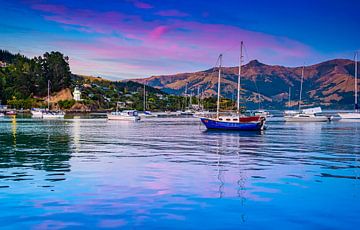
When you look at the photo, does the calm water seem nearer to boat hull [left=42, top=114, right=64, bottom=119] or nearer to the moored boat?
A: the moored boat

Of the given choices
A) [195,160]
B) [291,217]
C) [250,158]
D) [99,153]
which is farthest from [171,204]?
[99,153]

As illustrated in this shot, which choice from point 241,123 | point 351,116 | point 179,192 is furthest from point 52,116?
point 179,192

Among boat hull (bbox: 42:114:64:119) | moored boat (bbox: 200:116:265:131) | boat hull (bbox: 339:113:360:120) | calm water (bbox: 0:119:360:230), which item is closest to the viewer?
calm water (bbox: 0:119:360:230)

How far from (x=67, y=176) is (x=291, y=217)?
14901 mm

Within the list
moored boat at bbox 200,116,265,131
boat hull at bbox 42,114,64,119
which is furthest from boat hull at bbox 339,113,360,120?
boat hull at bbox 42,114,64,119

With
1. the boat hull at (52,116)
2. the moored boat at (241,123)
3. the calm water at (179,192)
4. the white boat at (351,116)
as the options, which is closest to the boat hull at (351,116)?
the white boat at (351,116)

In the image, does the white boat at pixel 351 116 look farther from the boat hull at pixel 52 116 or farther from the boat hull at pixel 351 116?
the boat hull at pixel 52 116

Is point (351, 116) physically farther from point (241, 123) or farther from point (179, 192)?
point (179, 192)

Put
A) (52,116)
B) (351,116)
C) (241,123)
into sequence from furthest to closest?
(351,116) → (52,116) → (241,123)

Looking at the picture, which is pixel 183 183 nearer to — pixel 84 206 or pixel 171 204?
pixel 171 204

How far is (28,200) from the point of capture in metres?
20.2

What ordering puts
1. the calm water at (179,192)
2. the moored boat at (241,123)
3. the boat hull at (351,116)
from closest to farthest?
the calm water at (179,192)
the moored boat at (241,123)
the boat hull at (351,116)

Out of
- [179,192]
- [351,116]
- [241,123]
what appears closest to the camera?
[179,192]

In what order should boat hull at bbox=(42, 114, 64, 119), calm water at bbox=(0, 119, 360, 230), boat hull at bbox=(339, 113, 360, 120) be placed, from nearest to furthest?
calm water at bbox=(0, 119, 360, 230)
boat hull at bbox=(339, 113, 360, 120)
boat hull at bbox=(42, 114, 64, 119)
